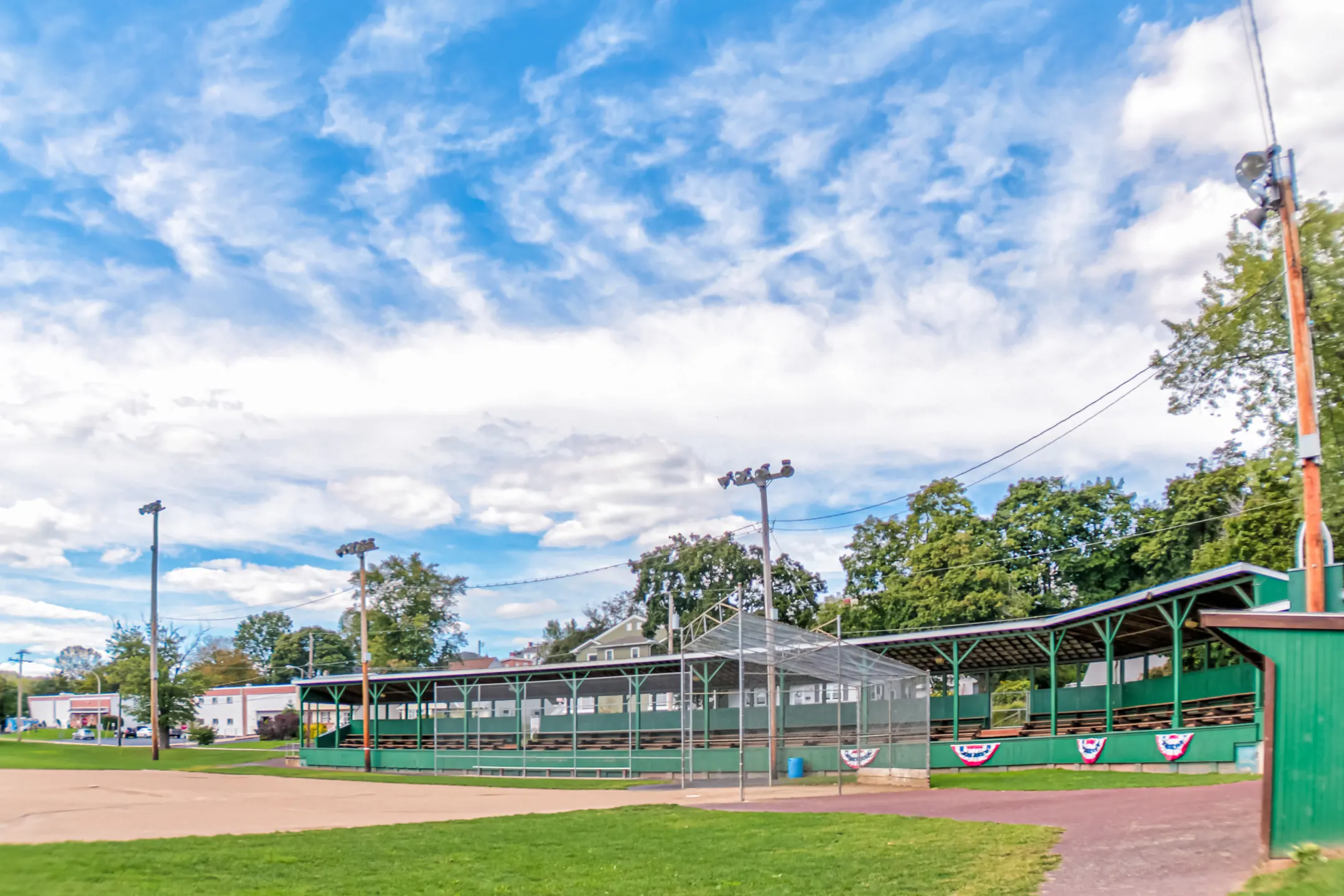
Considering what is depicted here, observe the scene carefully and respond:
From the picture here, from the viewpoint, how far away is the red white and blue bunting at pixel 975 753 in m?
31.9

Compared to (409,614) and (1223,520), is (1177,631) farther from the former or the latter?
(409,614)

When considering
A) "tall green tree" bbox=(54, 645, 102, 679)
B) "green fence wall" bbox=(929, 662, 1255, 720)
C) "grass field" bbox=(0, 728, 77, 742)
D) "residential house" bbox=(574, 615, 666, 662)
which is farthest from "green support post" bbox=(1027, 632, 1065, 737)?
"tall green tree" bbox=(54, 645, 102, 679)

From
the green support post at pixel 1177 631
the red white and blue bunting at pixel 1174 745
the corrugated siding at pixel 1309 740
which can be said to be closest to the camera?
the corrugated siding at pixel 1309 740

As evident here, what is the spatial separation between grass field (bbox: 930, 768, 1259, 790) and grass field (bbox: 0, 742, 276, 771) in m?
37.7

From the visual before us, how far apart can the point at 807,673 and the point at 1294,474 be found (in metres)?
14.7

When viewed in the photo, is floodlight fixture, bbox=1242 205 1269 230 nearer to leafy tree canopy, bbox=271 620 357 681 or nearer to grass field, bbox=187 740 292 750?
grass field, bbox=187 740 292 750

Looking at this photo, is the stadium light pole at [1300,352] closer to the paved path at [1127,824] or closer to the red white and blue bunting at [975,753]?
the paved path at [1127,824]

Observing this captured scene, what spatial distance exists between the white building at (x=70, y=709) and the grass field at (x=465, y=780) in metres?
74.9

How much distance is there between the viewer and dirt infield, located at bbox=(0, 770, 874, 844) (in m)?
19.0

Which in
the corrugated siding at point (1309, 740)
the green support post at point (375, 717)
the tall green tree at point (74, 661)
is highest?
the corrugated siding at point (1309, 740)

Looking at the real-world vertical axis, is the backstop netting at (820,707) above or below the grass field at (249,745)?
above

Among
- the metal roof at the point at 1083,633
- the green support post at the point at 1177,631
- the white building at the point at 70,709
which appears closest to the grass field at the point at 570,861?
the metal roof at the point at 1083,633

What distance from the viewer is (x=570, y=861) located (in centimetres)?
1394

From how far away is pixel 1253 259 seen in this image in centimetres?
3216
